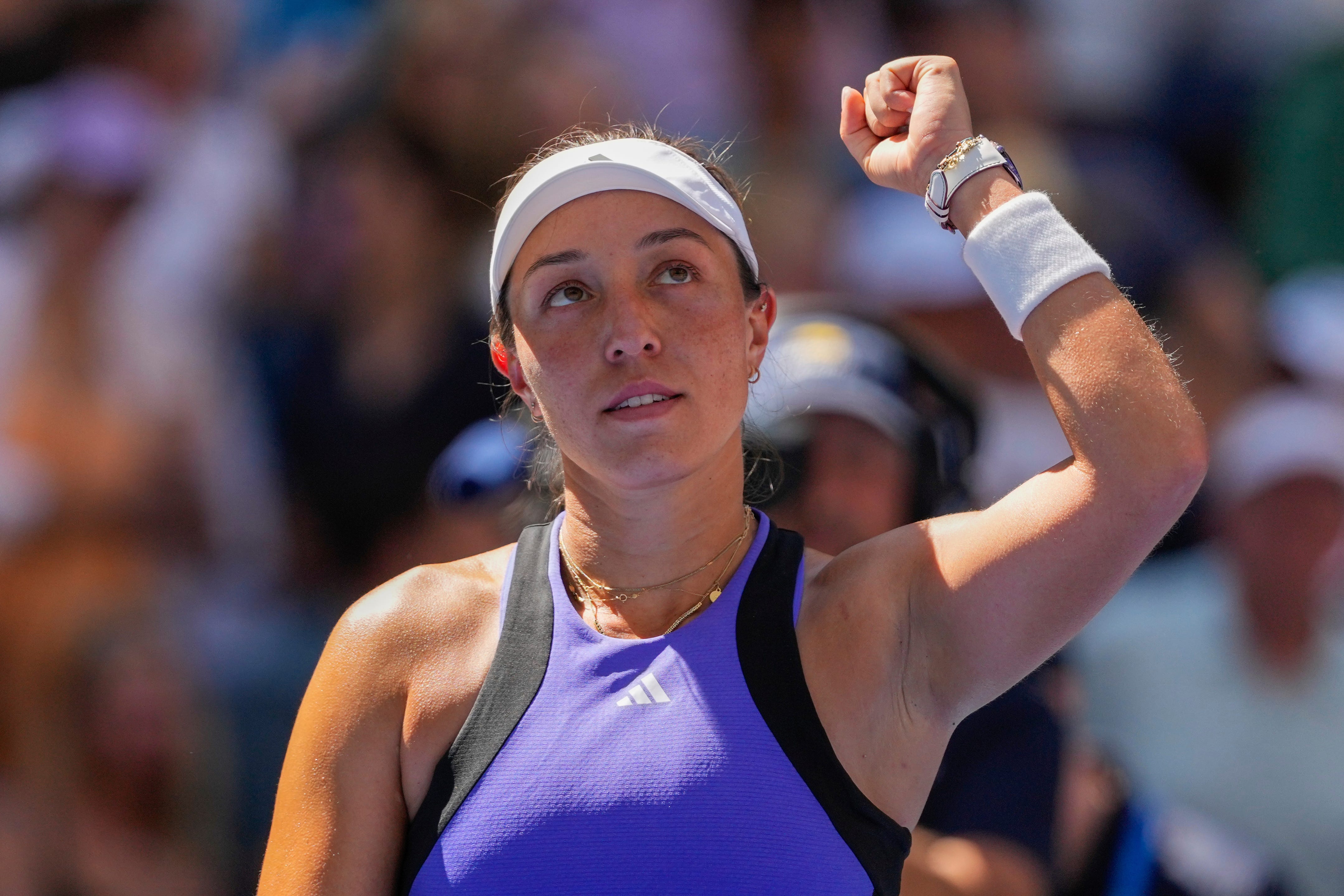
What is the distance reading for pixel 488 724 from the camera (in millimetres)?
1844

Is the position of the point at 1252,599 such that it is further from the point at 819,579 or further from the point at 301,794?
the point at 301,794

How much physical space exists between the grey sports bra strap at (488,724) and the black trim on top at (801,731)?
0.26m

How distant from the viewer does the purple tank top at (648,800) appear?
5.68 ft

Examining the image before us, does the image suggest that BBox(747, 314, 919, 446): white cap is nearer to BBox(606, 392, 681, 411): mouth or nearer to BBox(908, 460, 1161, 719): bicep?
BBox(606, 392, 681, 411): mouth

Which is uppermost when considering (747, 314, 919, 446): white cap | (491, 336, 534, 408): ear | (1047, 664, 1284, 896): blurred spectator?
(747, 314, 919, 446): white cap

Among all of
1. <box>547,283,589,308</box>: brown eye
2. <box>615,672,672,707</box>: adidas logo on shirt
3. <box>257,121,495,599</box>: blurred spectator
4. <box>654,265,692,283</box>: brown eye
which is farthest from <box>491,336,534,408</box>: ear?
<box>257,121,495,599</box>: blurred spectator

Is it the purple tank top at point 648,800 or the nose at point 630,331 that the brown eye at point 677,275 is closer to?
the nose at point 630,331

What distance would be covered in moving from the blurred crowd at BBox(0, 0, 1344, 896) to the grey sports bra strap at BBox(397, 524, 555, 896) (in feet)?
3.99

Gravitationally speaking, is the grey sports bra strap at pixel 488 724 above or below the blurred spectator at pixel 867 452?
below

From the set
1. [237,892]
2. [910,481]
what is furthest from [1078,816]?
[237,892]

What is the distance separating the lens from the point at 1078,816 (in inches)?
114

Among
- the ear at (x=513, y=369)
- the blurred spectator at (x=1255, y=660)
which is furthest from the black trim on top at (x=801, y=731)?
the blurred spectator at (x=1255, y=660)

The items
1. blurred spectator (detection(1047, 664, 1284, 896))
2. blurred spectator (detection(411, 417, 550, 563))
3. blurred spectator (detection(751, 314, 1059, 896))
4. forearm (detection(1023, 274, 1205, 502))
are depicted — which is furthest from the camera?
blurred spectator (detection(411, 417, 550, 563))

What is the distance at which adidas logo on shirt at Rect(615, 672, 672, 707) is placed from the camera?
1820 millimetres
